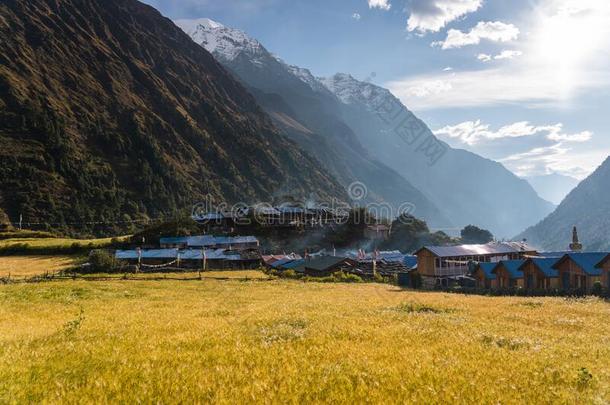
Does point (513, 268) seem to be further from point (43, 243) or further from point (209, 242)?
point (43, 243)

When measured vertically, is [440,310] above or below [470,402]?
below

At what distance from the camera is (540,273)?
58875 mm

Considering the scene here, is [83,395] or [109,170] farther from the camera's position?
[109,170]

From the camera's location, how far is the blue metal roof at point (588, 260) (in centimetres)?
5178

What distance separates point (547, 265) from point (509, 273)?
20.3 feet

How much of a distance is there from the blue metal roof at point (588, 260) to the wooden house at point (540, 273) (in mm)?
3107

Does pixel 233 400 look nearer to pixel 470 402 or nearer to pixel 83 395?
pixel 83 395

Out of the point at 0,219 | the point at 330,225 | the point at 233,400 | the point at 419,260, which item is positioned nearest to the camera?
the point at 233,400

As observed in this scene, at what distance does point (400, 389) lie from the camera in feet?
27.7

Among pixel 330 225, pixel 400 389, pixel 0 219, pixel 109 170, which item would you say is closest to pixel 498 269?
pixel 400 389

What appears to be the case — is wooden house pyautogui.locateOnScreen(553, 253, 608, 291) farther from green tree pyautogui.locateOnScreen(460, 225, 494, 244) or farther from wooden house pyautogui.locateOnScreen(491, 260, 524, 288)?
green tree pyautogui.locateOnScreen(460, 225, 494, 244)

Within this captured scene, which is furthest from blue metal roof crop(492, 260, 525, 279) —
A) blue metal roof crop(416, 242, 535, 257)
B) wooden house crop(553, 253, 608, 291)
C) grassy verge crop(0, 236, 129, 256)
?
grassy verge crop(0, 236, 129, 256)

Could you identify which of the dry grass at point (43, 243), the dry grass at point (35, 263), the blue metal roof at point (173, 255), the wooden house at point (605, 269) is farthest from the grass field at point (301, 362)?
the dry grass at point (43, 243)

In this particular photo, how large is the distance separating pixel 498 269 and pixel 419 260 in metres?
18.4
